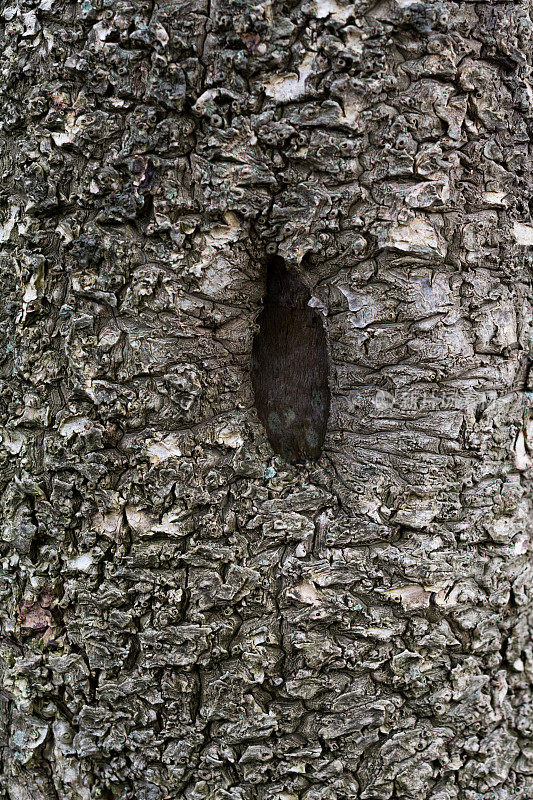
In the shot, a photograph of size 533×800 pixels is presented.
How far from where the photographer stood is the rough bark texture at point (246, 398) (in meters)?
1.54

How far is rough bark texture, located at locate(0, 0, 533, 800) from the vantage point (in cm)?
154

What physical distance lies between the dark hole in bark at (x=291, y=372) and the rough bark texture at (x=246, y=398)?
0.36 ft

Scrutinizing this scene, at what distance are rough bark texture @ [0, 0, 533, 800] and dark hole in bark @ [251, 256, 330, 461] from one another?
0.11 m

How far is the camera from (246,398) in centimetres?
171

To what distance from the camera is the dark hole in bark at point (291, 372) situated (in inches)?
70.1

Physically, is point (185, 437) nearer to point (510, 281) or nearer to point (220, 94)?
point (220, 94)

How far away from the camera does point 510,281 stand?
1.74 meters

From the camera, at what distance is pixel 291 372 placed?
1815 millimetres

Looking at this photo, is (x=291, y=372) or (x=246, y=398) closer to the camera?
(x=246, y=398)

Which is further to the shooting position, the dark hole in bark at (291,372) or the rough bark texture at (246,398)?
the dark hole in bark at (291,372)

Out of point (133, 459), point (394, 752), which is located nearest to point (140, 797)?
point (394, 752)

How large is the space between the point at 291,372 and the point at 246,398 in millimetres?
175

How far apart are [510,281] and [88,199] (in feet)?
3.66

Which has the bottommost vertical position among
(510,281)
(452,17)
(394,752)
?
(394,752)
